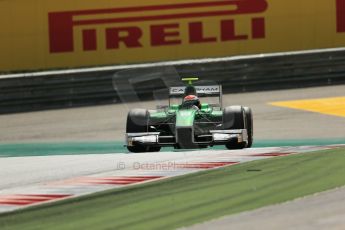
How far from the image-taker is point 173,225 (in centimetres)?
1179

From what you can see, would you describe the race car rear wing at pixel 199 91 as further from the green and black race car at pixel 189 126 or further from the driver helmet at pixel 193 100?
the driver helmet at pixel 193 100

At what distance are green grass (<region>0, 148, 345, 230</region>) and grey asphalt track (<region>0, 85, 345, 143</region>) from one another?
15.8 feet

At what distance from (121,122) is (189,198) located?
10.3 meters

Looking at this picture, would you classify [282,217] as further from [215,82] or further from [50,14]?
[50,14]

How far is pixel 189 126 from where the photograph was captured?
664 inches

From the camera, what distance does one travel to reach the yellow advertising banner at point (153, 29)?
91.9 feet

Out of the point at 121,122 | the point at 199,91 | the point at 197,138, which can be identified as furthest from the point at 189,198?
the point at 121,122

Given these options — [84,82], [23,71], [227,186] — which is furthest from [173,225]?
[23,71]

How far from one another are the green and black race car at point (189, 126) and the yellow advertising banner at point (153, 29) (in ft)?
35.2

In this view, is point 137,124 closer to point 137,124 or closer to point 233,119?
point 137,124

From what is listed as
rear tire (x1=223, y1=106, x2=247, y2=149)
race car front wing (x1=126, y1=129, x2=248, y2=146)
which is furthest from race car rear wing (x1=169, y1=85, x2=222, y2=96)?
race car front wing (x1=126, y1=129, x2=248, y2=146)

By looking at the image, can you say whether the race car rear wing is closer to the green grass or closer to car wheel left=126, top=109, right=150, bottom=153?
car wheel left=126, top=109, right=150, bottom=153

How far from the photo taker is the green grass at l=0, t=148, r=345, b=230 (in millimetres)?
12305

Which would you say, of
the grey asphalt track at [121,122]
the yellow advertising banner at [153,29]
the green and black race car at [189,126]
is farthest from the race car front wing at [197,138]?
the yellow advertising banner at [153,29]
